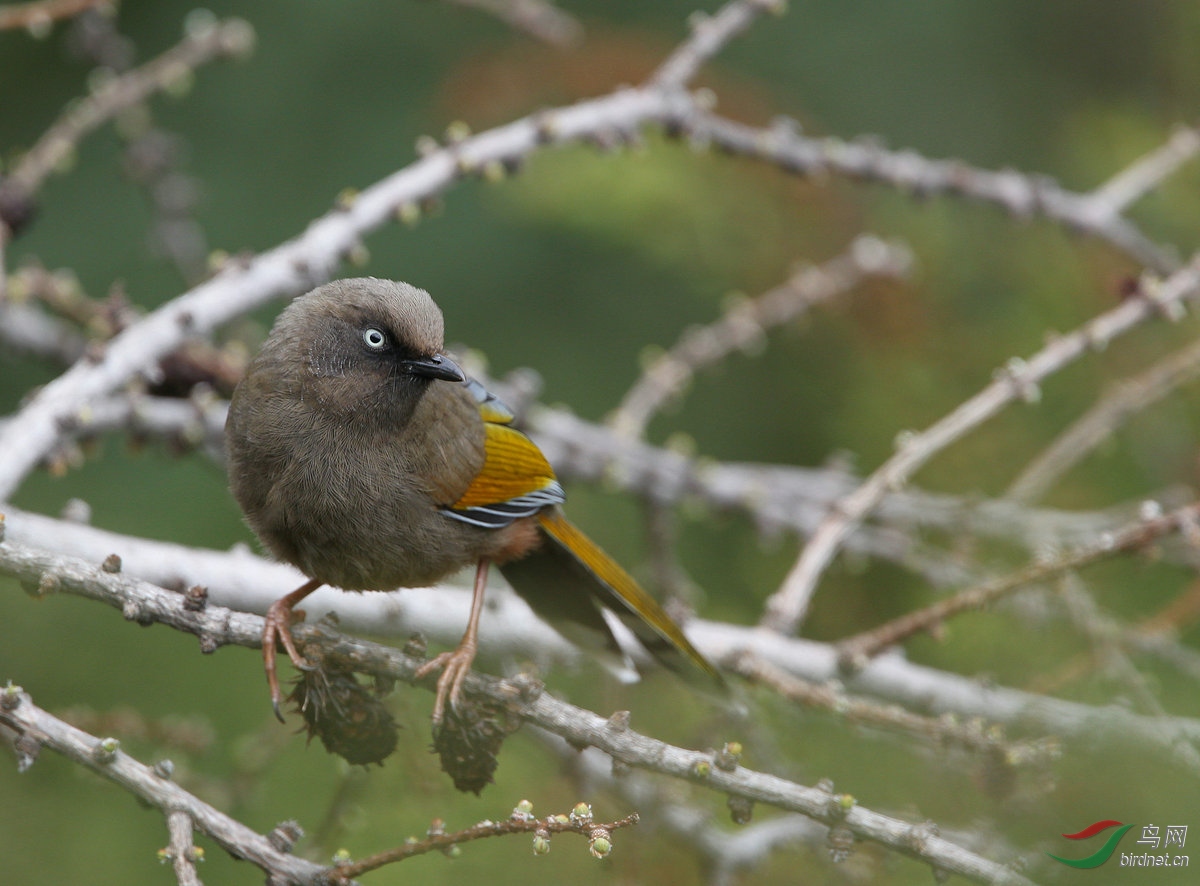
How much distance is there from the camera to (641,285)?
660 centimetres

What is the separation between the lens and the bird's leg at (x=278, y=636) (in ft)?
7.38

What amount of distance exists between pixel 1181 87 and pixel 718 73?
2226 mm

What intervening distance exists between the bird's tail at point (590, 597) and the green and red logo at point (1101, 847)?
1.12 meters

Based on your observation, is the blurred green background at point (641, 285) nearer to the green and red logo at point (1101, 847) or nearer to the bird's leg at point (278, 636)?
the bird's leg at point (278, 636)

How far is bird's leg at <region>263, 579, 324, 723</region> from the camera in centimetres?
225

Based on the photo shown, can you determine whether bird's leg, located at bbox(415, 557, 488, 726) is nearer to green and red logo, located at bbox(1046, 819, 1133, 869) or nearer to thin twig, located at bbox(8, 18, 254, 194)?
green and red logo, located at bbox(1046, 819, 1133, 869)

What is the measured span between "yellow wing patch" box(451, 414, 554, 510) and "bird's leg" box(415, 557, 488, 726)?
0.19 metres

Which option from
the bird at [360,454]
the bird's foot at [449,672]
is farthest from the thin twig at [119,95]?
the bird's foot at [449,672]

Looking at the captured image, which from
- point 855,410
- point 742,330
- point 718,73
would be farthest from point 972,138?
point 742,330

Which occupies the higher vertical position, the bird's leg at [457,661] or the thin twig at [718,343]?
the thin twig at [718,343]

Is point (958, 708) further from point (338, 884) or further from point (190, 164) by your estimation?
point (190, 164)

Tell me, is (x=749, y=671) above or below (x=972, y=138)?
below

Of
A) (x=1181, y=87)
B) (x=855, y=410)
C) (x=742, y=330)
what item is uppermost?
(x=1181, y=87)

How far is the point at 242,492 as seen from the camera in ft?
8.96
